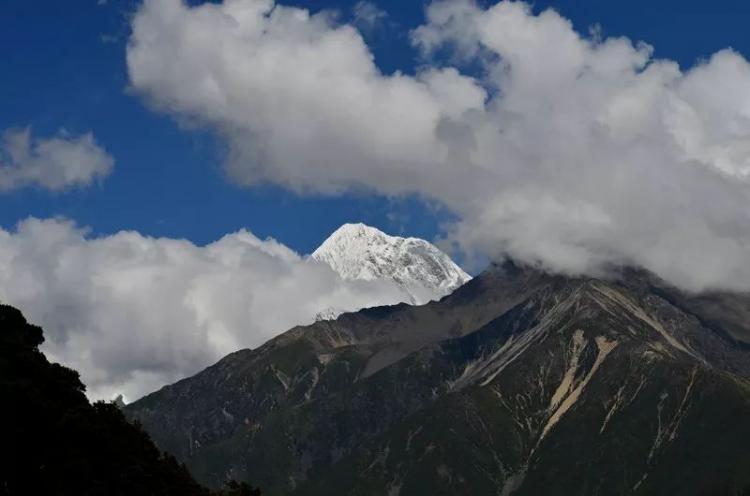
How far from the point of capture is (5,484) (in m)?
134

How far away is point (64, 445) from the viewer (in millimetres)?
141250

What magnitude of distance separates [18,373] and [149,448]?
21.6 m

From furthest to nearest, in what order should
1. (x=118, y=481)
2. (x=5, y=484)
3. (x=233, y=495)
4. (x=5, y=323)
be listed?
1. (x=5, y=323)
2. (x=233, y=495)
3. (x=118, y=481)
4. (x=5, y=484)

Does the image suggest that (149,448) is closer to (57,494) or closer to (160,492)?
(160,492)

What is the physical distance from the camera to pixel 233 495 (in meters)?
152

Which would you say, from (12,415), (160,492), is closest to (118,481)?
(160,492)

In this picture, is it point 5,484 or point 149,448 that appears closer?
point 5,484

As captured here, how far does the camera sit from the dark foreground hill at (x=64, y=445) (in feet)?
449

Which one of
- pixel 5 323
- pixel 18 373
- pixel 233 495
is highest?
pixel 5 323

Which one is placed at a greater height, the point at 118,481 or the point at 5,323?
the point at 5,323

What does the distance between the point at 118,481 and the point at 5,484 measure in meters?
14.5

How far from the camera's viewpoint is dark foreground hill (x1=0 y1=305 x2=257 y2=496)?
13700 centimetres

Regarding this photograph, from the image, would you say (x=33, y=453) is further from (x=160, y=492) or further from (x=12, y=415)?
(x=160, y=492)

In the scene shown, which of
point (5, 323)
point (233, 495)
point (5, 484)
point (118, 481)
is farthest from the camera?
point (5, 323)
